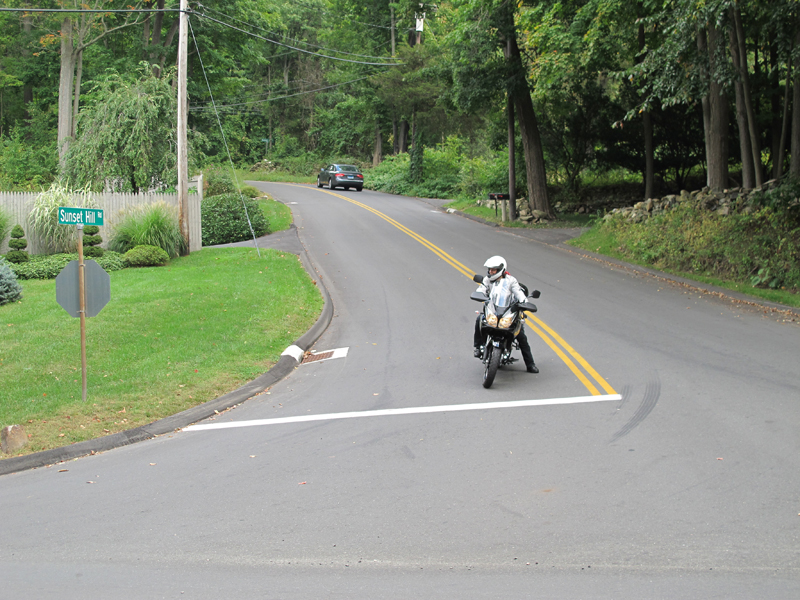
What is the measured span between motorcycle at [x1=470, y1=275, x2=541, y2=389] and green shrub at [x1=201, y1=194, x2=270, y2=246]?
16863mm

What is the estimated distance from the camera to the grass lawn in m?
8.18

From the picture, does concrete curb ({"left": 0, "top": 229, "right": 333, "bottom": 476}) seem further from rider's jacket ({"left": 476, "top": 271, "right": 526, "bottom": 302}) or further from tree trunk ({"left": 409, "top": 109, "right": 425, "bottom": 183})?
tree trunk ({"left": 409, "top": 109, "right": 425, "bottom": 183})

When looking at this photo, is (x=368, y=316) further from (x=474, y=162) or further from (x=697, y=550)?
(x=474, y=162)

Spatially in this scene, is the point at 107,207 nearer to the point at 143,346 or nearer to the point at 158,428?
the point at 143,346

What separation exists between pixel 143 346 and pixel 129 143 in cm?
1629

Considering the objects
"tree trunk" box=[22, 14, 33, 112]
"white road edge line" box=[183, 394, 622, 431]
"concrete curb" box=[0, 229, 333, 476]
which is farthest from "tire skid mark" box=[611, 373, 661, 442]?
"tree trunk" box=[22, 14, 33, 112]

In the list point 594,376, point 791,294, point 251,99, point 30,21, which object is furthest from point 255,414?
point 251,99

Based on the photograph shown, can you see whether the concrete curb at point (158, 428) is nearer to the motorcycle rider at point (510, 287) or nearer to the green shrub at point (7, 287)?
the motorcycle rider at point (510, 287)

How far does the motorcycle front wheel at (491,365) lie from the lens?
8820mm

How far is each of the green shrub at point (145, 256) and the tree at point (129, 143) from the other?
6.83 m

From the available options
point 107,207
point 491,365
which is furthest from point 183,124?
point 491,365

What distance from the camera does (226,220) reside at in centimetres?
2491

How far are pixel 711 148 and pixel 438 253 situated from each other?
28.4 ft

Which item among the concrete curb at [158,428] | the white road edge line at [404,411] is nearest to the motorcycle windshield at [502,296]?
the white road edge line at [404,411]
